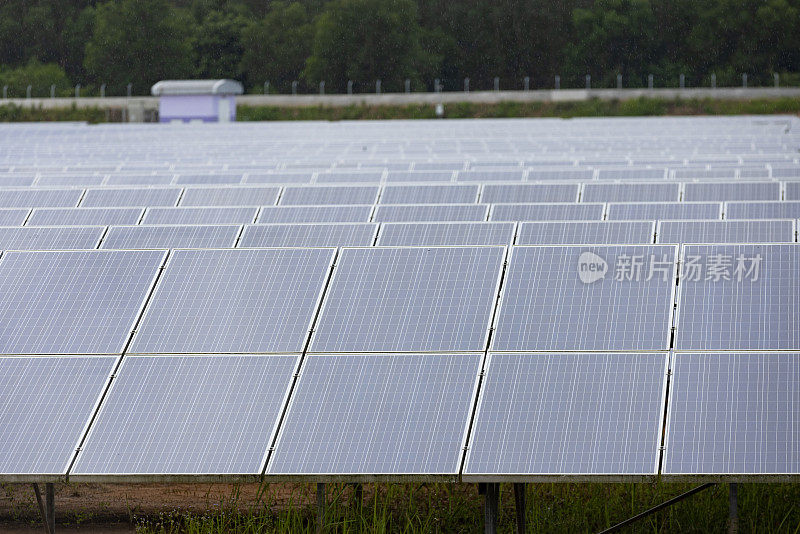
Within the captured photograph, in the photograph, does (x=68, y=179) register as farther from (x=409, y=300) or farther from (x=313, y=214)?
(x=409, y=300)

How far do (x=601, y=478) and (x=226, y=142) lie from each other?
37.6 m

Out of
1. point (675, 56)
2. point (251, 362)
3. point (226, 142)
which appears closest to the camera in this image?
point (251, 362)

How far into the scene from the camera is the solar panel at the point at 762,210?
1363cm

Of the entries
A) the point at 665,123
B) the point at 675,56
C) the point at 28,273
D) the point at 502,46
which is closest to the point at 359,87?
the point at 502,46

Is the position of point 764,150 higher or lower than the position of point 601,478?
lower

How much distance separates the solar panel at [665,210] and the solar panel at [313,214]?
342 cm

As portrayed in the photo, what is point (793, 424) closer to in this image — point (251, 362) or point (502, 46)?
point (251, 362)

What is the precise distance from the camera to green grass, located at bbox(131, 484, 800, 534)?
10.5m

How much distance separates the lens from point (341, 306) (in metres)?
10.8

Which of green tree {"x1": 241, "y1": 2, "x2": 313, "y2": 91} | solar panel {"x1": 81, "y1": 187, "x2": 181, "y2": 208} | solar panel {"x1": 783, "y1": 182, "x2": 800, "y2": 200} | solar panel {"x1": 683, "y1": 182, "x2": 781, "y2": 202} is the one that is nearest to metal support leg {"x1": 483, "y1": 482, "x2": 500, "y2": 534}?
solar panel {"x1": 683, "y1": 182, "x2": 781, "y2": 202}

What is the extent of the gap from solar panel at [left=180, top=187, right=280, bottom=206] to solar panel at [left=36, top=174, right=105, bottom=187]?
18.3 feet

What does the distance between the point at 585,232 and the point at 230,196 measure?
634 centimetres

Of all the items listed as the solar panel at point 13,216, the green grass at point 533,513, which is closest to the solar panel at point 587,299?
the green grass at point 533,513

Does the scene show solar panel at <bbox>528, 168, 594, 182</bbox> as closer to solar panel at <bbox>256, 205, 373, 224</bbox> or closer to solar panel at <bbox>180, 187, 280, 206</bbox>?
solar panel at <bbox>180, 187, 280, 206</bbox>
